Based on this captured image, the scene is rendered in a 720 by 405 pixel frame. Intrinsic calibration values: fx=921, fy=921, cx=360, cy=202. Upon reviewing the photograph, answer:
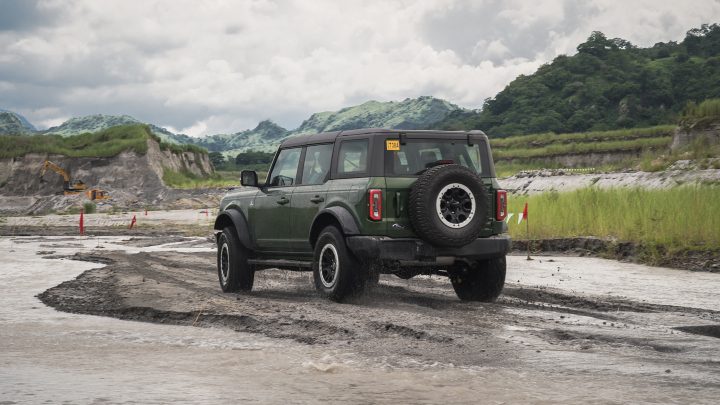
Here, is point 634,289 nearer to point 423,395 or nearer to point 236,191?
point 236,191

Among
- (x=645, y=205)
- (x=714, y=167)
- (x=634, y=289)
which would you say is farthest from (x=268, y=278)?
(x=714, y=167)

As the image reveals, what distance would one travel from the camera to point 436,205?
9906 mm

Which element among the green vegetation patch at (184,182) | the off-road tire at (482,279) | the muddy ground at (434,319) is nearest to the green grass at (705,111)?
the muddy ground at (434,319)

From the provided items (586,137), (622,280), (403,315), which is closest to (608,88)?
(586,137)

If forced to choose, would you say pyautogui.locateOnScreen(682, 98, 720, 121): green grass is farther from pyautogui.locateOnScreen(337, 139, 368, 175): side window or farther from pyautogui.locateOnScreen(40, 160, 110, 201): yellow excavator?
pyautogui.locateOnScreen(40, 160, 110, 201): yellow excavator

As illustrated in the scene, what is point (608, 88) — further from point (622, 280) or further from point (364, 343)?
point (364, 343)

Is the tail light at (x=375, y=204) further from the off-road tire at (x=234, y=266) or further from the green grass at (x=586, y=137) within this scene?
the green grass at (x=586, y=137)

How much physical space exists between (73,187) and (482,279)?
66.8 m

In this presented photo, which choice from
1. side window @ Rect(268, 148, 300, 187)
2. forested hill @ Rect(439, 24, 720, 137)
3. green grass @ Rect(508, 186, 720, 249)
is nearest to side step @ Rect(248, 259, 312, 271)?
side window @ Rect(268, 148, 300, 187)

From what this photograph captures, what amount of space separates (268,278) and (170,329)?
5.96 metres

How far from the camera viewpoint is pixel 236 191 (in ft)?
43.4

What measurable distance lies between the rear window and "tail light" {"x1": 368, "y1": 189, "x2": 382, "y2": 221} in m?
0.29

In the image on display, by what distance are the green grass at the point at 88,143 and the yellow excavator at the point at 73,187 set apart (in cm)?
286

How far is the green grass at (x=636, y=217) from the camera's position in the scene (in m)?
16.0
